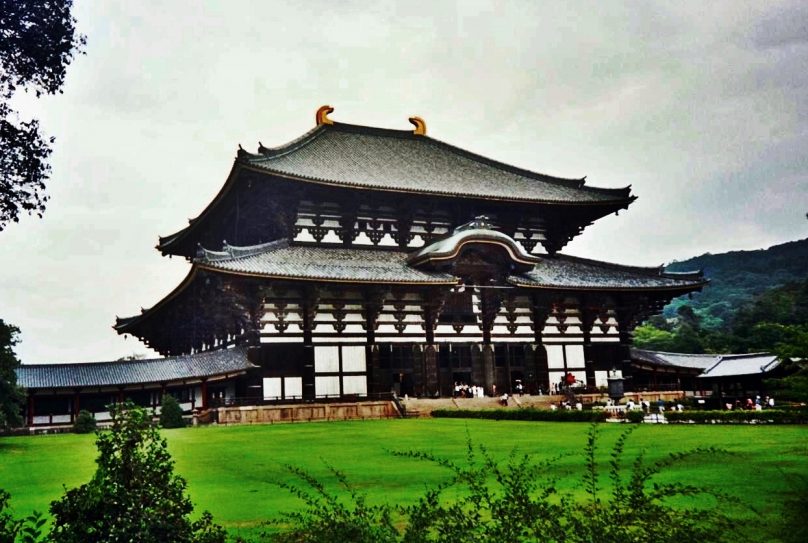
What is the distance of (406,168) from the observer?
4947 centimetres

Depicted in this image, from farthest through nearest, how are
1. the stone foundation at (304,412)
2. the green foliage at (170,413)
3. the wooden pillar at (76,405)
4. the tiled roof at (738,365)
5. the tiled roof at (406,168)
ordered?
the tiled roof at (738,365), the tiled roof at (406,168), the wooden pillar at (76,405), the green foliage at (170,413), the stone foundation at (304,412)

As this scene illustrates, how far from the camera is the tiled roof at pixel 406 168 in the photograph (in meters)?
44.0

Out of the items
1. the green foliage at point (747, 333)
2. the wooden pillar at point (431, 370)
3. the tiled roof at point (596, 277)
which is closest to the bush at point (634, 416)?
the wooden pillar at point (431, 370)

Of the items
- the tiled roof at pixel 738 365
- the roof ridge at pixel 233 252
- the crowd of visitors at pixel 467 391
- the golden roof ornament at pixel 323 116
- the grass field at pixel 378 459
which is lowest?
the grass field at pixel 378 459

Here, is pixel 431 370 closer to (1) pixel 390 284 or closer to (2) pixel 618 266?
(1) pixel 390 284

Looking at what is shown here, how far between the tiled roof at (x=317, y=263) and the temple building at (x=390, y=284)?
5.0 inches

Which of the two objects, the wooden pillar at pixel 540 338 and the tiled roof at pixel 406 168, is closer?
the tiled roof at pixel 406 168

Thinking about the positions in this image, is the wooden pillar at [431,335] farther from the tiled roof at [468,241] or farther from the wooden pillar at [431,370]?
the tiled roof at [468,241]

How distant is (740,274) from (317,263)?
456 feet

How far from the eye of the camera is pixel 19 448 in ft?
84.8

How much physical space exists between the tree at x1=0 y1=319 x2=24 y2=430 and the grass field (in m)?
1.19

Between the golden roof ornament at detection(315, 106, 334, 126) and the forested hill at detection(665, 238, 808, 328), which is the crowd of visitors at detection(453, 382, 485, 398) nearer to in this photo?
the golden roof ornament at detection(315, 106, 334, 126)

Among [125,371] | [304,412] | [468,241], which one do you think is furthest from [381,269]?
[125,371]

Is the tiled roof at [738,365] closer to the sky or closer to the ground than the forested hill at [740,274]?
closer to the ground
